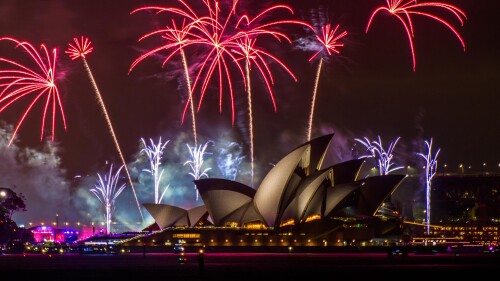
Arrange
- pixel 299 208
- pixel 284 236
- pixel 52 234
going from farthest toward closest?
pixel 52 234, pixel 284 236, pixel 299 208

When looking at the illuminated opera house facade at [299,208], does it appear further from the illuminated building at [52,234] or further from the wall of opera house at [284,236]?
the illuminated building at [52,234]

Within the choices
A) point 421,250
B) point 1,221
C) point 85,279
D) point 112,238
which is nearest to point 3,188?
point 1,221

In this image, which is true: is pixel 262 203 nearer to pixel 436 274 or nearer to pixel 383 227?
pixel 383 227

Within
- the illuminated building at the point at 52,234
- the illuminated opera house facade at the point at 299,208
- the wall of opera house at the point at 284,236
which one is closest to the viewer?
the illuminated opera house facade at the point at 299,208

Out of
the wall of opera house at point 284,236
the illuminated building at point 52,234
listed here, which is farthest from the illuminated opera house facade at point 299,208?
the illuminated building at point 52,234

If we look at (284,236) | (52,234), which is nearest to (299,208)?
(284,236)

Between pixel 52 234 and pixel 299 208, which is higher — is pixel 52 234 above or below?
above

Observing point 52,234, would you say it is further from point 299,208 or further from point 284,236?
point 299,208

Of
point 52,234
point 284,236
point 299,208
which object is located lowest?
point 284,236

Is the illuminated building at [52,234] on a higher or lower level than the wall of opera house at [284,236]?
higher

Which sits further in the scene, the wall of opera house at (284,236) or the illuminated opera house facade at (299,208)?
the wall of opera house at (284,236)

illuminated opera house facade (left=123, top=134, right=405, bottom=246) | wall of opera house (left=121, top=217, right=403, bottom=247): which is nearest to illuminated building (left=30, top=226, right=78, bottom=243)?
wall of opera house (left=121, top=217, right=403, bottom=247)
